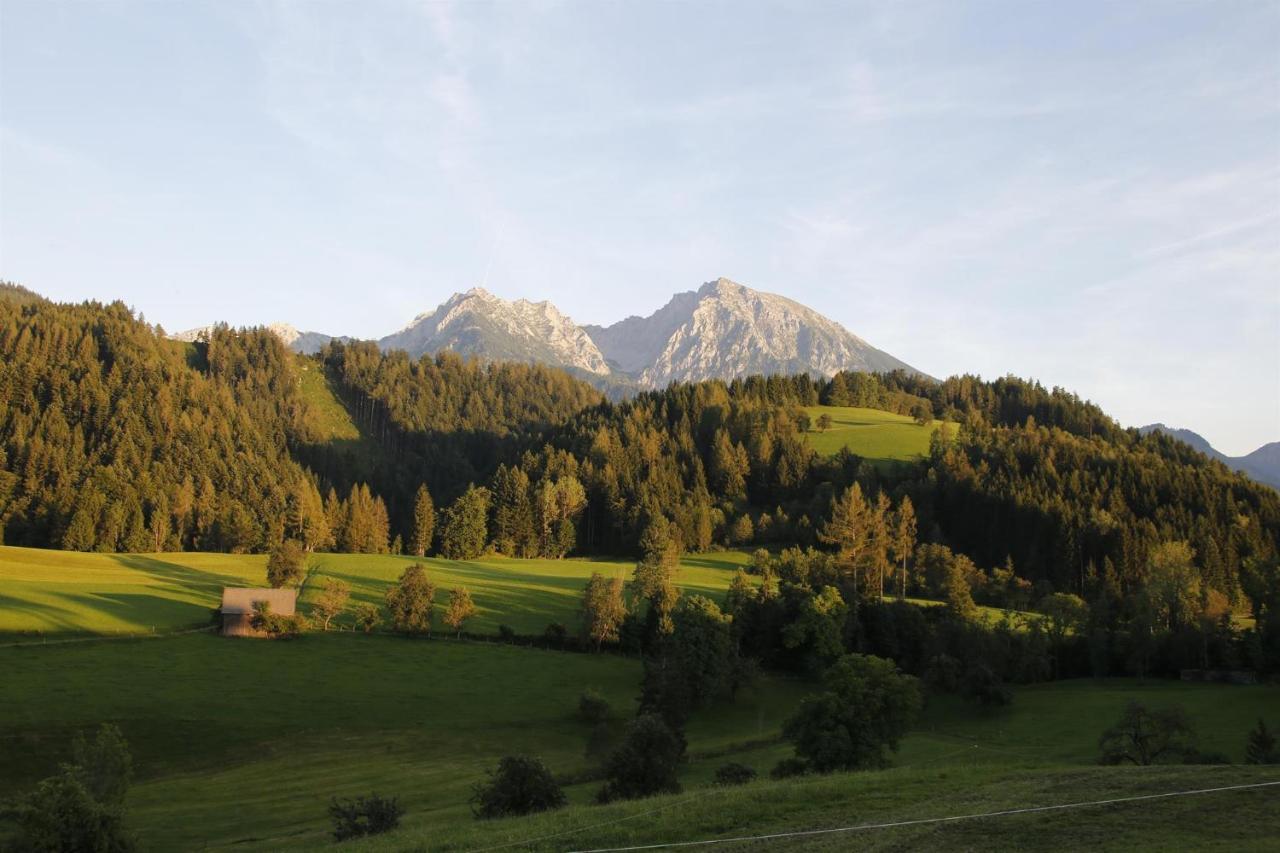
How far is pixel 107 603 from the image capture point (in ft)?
278

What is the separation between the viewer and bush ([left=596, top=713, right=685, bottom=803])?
37.2 metres

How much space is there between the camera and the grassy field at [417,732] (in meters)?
27.8

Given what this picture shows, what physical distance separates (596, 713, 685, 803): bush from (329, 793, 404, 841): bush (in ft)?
28.7

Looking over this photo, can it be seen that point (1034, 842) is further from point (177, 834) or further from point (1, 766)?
point (1, 766)

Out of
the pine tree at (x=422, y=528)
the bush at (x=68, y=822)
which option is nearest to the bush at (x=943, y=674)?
the bush at (x=68, y=822)

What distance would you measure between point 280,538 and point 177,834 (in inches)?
3812

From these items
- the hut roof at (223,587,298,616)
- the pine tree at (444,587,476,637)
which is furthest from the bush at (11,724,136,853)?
the pine tree at (444,587,476,637)

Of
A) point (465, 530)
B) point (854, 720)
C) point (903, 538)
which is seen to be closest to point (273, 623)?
point (854, 720)

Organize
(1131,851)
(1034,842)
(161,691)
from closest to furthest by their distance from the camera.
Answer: (1131,851), (1034,842), (161,691)

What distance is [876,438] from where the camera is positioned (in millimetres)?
180125

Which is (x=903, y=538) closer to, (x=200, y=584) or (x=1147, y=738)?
(x=1147, y=738)

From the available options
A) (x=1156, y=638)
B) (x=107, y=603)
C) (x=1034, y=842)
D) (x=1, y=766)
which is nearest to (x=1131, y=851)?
(x=1034, y=842)

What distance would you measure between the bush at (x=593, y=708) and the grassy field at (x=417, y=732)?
145 centimetres

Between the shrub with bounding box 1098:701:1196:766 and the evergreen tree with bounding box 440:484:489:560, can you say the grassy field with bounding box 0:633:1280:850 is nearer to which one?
the shrub with bounding box 1098:701:1196:766
